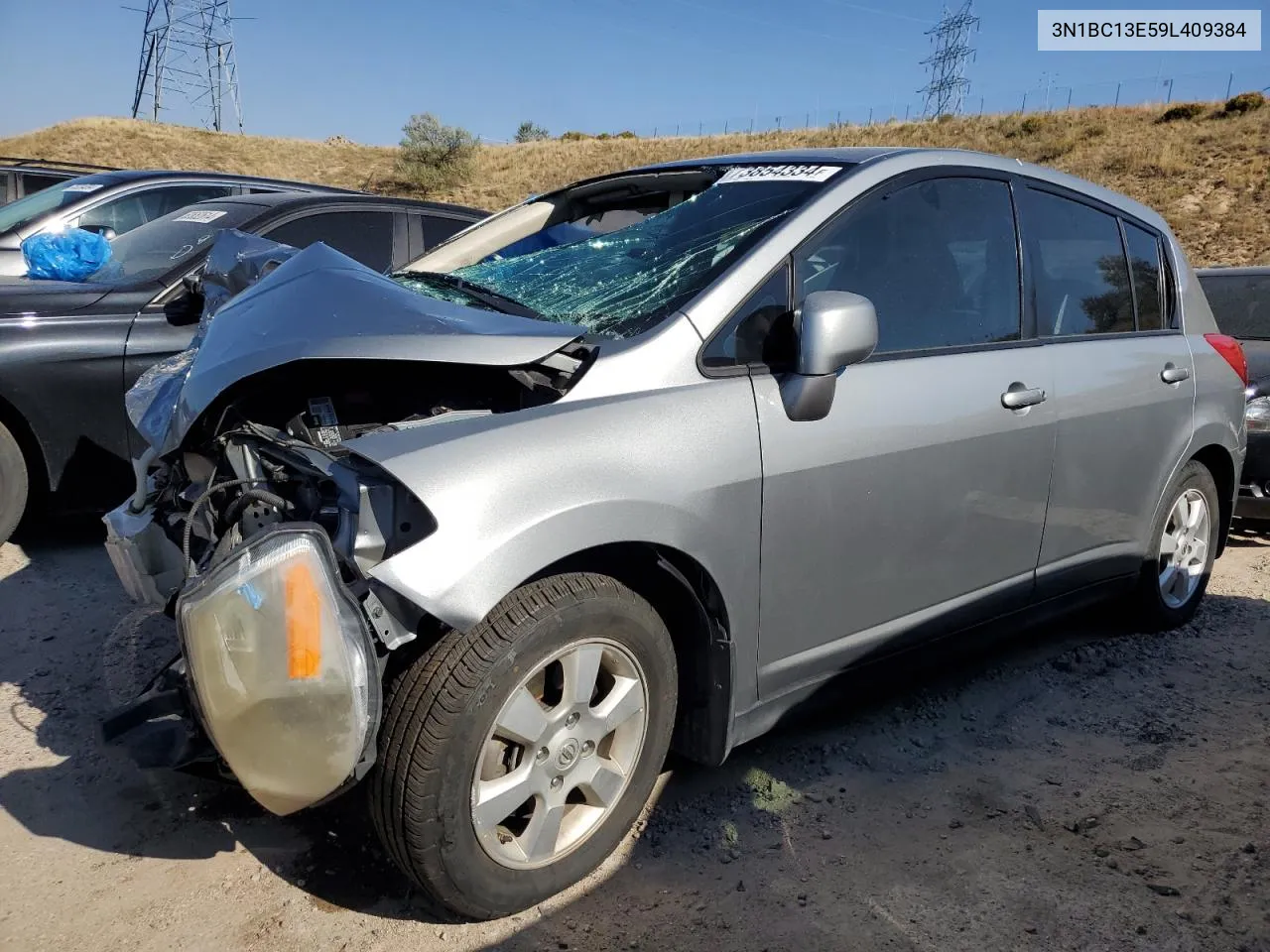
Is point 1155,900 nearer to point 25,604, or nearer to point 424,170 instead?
point 25,604

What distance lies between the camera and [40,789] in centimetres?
264

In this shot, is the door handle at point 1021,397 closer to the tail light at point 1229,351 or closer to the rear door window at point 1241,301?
the tail light at point 1229,351

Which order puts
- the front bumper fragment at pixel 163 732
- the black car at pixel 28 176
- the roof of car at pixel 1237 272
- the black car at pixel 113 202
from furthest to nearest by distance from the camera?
the black car at pixel 28 176
the roof of car at pixel 1237 272
the black car at pixel 113 202
the front bumper fragment at pixel 163 732

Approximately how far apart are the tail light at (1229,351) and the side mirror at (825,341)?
8.26 feet

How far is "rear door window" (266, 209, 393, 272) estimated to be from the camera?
5.06 metres

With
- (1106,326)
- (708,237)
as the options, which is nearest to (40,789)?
(708,237)

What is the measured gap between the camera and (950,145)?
35.3 metres

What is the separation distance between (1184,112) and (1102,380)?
36705mm

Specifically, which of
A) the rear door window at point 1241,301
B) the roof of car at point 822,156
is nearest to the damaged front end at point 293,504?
the roof of car at point 822,156

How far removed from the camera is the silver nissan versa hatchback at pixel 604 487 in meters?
1.89

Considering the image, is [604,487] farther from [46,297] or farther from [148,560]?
[46,297]

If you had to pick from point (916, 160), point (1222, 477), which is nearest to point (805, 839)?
point (916, 160)

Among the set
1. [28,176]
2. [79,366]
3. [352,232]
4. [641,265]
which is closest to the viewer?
[641,265]

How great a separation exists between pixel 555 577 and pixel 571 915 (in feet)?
2.77
